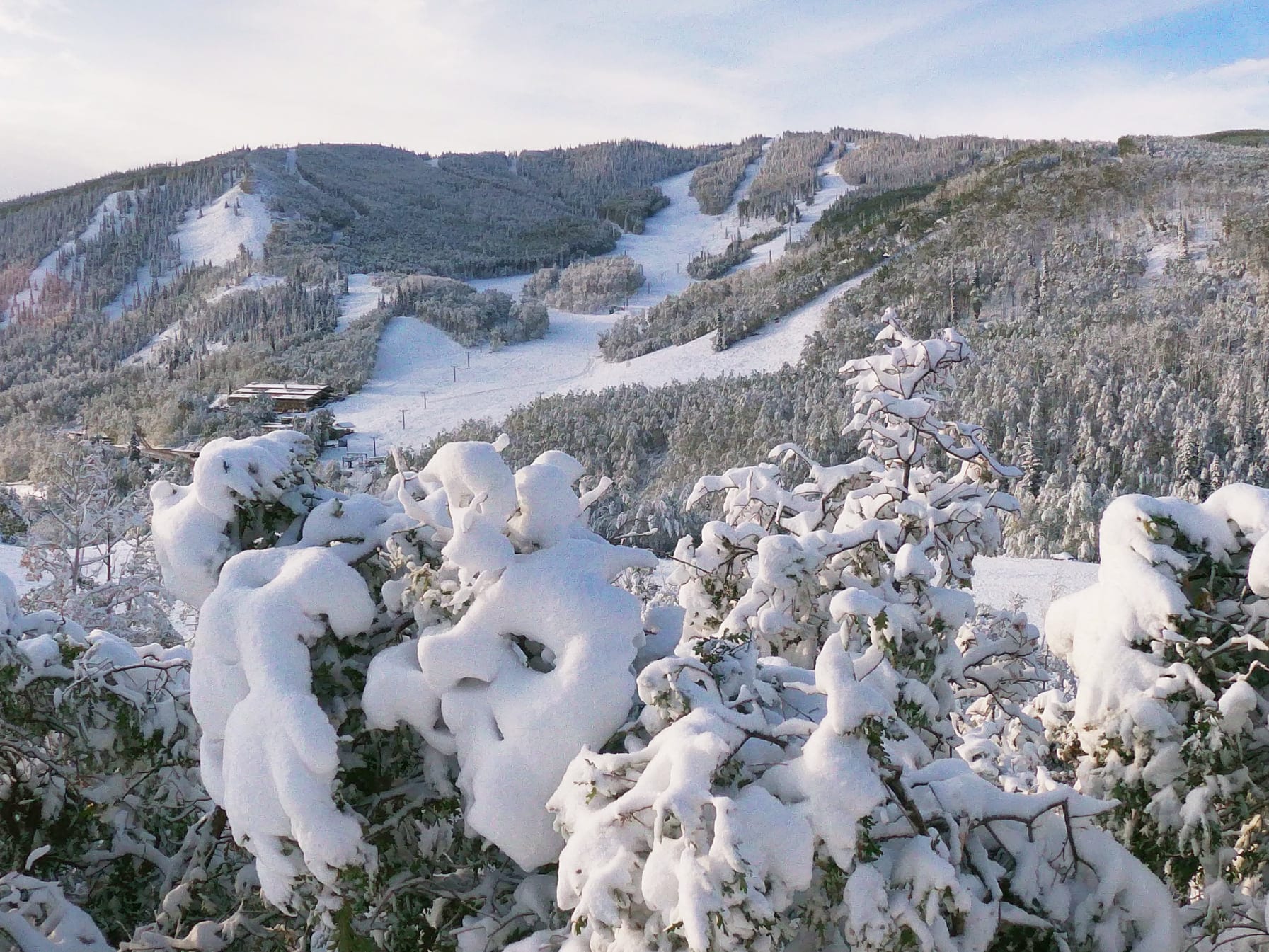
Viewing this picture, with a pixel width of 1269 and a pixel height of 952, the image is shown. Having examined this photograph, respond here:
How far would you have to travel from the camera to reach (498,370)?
257 feet

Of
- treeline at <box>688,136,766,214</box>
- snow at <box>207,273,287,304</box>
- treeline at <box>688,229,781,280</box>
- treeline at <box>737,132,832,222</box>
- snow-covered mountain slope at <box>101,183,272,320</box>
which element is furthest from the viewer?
treeline at <box>688,136,766,214</box>

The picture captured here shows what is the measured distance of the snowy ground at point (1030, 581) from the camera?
20419 millimetres

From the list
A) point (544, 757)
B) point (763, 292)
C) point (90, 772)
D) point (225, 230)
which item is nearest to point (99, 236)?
point (225, 230)

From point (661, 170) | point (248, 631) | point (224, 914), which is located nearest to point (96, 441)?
point (224, 914)

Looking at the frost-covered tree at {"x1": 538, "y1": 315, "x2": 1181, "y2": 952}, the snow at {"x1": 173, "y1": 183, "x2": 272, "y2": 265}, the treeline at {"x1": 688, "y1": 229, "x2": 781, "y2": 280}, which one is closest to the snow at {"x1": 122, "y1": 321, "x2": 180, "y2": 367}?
the snow at {"x1": 173, "y1": 183, "x2": 272, "y2": 265}

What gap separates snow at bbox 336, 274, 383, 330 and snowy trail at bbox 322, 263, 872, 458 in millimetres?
5047

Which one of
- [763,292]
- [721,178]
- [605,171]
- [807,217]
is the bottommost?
[763,292]

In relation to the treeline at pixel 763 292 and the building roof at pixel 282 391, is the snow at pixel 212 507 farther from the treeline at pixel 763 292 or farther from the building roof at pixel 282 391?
the treeline at pixel 763 292

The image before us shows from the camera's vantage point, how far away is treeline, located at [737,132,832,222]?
466 feet

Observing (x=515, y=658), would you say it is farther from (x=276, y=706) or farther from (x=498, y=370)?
(x=498, y=370)

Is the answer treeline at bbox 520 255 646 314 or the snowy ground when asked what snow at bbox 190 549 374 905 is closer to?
the snowy ground

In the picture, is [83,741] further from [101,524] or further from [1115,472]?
[1115,472]

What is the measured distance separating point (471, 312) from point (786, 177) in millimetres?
87627

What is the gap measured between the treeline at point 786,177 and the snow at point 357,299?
60181 mm
